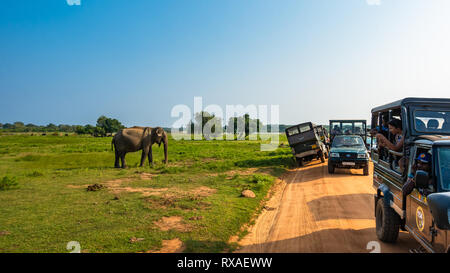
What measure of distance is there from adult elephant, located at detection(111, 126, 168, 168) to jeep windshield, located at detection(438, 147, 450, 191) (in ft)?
55.3

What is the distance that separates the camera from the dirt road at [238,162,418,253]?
5605 millimetres

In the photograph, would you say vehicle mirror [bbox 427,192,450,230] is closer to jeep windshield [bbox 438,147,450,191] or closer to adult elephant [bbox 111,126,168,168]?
jeep windshield [bbox 438,147,450,191]

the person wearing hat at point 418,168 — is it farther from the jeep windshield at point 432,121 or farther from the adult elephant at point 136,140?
the adult elephant at point 136,140

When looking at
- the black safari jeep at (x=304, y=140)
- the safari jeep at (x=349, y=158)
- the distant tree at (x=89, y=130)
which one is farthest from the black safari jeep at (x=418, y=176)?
the distant tree at (x=89, y=130)

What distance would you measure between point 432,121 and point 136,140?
55.5 feet

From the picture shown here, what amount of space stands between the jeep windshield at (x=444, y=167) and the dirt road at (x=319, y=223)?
213 cm

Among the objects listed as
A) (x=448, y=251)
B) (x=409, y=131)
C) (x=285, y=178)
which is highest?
(x=409, y=131)

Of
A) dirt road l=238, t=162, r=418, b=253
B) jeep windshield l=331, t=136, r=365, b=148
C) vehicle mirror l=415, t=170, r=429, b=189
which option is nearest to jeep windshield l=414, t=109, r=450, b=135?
vehicle mirror l=415, t=170, r=429, b=189

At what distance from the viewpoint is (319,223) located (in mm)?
6977
